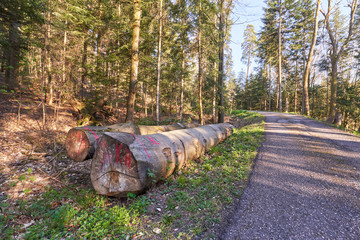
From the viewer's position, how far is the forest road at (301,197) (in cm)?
203

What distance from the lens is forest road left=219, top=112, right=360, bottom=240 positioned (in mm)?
2033

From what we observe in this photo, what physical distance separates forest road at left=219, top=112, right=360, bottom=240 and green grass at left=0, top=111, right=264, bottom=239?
14.2 inches

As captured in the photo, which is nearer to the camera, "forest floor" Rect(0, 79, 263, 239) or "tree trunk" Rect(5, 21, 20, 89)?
"forest floor" Rect(0, 79, 263, 239)

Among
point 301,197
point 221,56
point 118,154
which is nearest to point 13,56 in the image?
point 118,154

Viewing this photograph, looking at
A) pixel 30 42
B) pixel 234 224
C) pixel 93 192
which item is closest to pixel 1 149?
pixel 93 192

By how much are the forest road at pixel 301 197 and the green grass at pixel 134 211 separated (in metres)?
0.36

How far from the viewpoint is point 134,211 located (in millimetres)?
2465

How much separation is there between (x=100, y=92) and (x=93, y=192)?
335 inches

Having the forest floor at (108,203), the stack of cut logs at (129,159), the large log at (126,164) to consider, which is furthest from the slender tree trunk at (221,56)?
the large log at (126,164)

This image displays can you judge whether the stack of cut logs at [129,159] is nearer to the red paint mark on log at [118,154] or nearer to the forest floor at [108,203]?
the red paint mark on log at [118,154]

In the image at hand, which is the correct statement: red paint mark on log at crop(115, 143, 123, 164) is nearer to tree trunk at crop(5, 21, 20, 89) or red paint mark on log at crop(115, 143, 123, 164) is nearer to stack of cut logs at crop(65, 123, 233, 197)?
stack of cut logs at crop(65, 123, 233, 197)

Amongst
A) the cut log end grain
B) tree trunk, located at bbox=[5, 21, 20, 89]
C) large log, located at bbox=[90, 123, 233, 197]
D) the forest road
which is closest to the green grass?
large log, located at bbox=[90, 123, 233, 197]

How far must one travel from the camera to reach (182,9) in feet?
33.0

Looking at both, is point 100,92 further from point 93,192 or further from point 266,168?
point 266,168
